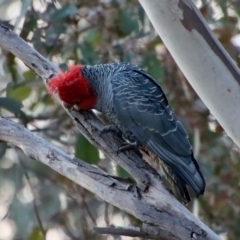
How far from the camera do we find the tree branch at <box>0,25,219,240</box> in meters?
1.83

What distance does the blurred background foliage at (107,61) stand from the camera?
122 inches

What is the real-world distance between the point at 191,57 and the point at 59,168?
0.56m

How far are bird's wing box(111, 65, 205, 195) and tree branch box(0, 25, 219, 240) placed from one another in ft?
0.48

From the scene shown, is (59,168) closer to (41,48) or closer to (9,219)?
(41,48)

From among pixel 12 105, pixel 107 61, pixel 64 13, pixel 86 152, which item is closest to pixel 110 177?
pixel 86 152

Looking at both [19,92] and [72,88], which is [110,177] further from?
[19,92]

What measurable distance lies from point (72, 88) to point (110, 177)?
1.82 ft

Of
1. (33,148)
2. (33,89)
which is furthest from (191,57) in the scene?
(33,89)

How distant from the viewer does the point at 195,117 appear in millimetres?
3395

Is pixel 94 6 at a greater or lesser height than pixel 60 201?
greater

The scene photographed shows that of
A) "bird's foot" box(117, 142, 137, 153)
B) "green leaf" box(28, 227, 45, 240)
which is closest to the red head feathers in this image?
"bird's foot" box(117, 142, 137, 153)

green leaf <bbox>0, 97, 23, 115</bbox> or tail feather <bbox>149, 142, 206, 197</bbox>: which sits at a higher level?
tail feather <bbox>149, 142, 206, 197</bbox>

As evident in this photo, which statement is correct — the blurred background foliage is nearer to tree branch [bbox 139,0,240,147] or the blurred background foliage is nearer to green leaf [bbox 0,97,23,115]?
green leaf [bbox 0,97,23,115]

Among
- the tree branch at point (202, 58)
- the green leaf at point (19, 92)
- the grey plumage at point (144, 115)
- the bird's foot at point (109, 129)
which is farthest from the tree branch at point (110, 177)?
the green leaf at point (19, 92)
